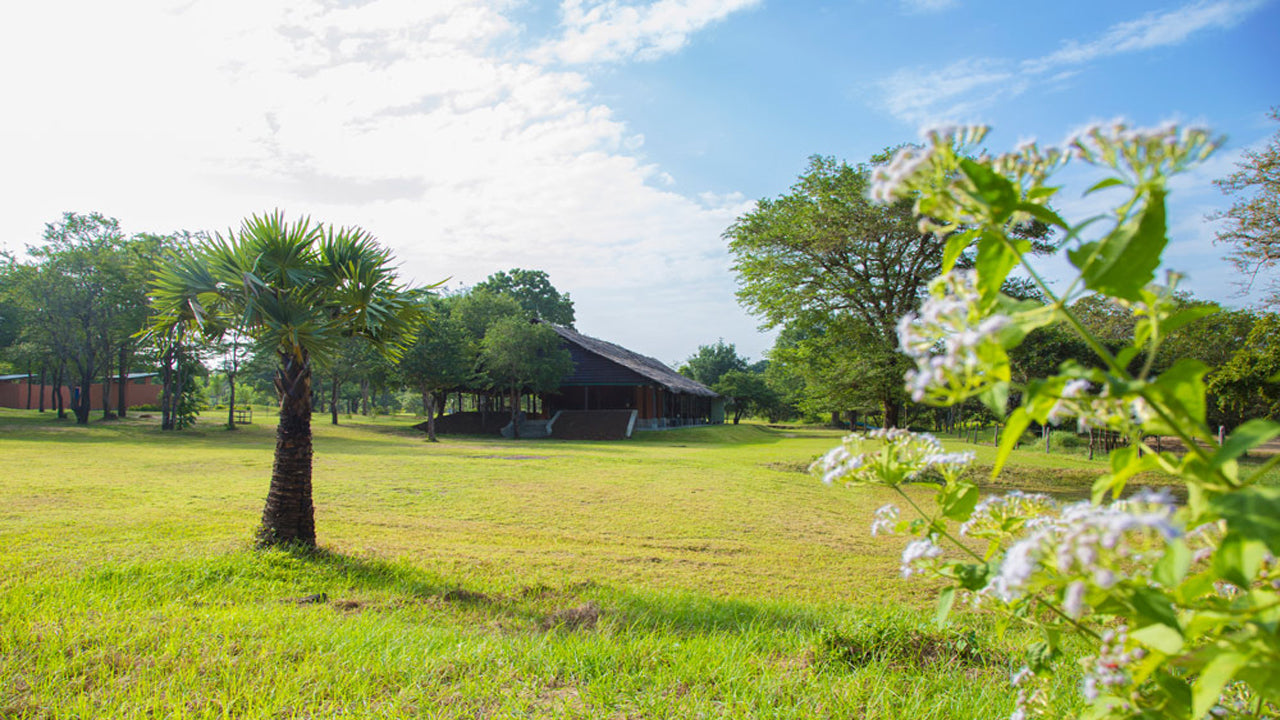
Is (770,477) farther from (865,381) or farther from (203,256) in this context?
(203,256)

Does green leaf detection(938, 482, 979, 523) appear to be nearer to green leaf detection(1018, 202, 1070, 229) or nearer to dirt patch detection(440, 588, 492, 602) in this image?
green leaf detection(1018, 202, 1070, 229)

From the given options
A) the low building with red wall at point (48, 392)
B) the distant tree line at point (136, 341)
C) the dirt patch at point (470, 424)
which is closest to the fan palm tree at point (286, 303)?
the distant tree line at point (136, 341)

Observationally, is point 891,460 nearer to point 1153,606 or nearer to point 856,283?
point 1153,606

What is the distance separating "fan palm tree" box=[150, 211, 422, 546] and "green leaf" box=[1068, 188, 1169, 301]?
22.5 ft

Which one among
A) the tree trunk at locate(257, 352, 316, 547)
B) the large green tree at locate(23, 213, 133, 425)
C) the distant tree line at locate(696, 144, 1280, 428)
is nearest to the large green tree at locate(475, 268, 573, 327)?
the large green tree at locate(23, 213, 133, 425)

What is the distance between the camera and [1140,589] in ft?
3.24

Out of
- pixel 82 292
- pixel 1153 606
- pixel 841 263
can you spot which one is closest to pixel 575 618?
pixel 1153 606

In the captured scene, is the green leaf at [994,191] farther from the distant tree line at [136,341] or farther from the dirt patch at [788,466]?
Result: the distant tree line at [136,341]

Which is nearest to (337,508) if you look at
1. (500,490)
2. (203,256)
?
(500,490)

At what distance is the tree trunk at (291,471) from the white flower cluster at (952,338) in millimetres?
6892

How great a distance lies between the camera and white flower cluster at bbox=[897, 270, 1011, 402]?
90cm

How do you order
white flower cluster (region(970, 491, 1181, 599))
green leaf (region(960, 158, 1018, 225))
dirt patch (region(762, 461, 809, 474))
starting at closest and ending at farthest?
white flower cluster (region(970, 491, 1181, 599)), green leaf (region(960, 158, 1018, 225)), dirt patch (region(762, 461, 809, 474))

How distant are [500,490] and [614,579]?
707 centimetres

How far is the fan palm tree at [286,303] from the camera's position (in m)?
6.58
